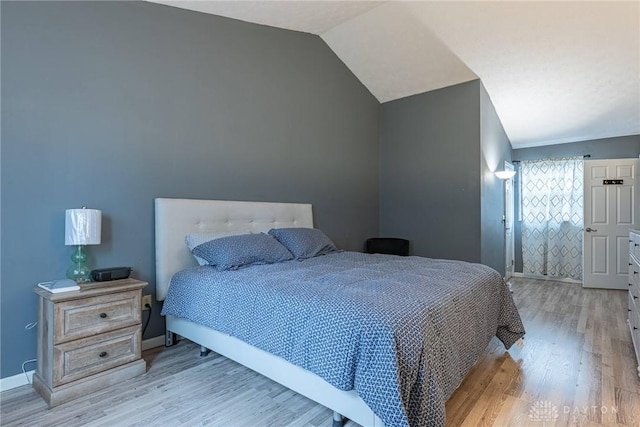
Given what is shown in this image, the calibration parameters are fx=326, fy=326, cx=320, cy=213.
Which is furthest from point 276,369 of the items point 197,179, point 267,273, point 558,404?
point 197,179

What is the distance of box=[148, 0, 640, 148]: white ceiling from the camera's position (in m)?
2.84

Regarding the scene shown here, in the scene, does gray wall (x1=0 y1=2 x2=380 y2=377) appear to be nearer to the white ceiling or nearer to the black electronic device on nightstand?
the black electronic device on nightstand

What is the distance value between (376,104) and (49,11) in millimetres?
3776

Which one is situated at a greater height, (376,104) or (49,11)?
(376,104)

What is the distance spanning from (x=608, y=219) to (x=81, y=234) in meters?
6.29

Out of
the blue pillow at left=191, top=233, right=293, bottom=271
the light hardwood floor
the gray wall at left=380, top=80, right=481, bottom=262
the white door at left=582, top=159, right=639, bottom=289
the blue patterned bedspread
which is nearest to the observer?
the blue patterned bedspread

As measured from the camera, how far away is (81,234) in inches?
82.0

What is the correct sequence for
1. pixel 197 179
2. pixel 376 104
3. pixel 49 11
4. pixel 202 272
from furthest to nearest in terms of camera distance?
pixel 376 104 → pixel 197 179 → pixel 202 272 → pixel 49 11

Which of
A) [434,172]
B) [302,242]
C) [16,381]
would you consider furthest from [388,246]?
[16,381]

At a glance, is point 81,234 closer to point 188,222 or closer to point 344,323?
point 188,222

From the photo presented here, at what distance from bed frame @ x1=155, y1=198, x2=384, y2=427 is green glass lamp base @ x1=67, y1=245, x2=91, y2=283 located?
51 centimetres

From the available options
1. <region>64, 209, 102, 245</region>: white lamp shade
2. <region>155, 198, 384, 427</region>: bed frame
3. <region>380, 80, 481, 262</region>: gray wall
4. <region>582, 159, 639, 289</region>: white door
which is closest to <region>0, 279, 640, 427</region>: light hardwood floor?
<region>155, 198, 384, 427</region>: bed frame

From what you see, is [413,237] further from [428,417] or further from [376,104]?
[428,417]

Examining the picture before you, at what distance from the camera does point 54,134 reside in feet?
7.11
